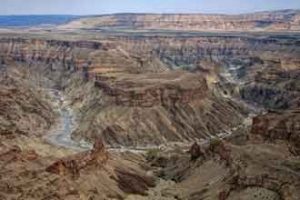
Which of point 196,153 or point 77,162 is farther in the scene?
point 196,153

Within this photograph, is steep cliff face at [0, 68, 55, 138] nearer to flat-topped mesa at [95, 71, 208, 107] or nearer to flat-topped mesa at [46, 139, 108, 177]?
flat-topped mesa at [95, 71, 208, 107]

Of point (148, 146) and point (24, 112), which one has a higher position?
Answer: point (24, 112)

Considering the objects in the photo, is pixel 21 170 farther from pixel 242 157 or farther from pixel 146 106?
pixel 146 106

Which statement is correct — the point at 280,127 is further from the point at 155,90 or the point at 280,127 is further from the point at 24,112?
the point at 24,112

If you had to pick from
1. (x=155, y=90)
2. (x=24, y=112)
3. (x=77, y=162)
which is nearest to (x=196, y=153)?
A: (x=77, y=162)

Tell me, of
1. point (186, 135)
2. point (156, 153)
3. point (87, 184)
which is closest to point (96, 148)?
point (87, 184)

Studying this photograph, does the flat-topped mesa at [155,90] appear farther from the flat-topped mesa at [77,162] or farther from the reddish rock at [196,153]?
the flat-topped mesa at [77,162]

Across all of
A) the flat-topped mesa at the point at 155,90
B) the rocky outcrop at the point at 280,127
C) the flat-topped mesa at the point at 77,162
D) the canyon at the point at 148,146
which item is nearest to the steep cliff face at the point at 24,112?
the canyon at the point at 148,146

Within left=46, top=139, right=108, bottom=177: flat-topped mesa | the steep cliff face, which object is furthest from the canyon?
the steep cliff face
